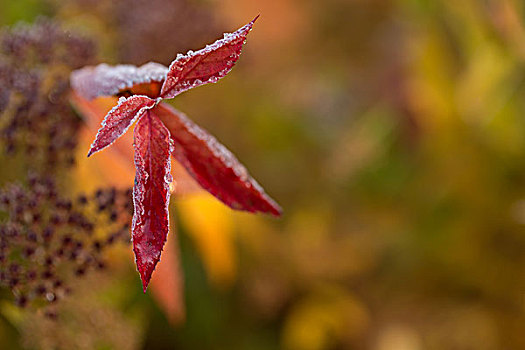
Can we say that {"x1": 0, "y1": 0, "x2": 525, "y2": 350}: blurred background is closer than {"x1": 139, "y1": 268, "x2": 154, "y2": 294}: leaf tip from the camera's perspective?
No

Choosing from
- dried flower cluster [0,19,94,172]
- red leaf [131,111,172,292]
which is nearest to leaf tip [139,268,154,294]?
red leaf [131,111,172,292]

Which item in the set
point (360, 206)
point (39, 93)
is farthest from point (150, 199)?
point (360, 206)

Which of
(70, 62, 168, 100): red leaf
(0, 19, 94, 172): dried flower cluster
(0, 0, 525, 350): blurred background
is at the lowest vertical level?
(0, 0, 525, 350): blurred background

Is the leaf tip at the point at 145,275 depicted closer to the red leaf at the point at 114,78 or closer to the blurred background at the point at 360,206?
the red leaf at the point at 114,78

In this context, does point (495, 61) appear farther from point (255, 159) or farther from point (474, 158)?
point (255, 159)

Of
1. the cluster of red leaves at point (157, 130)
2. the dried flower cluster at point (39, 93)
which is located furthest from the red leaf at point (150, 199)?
the dried flower cluster at point (39, 93)

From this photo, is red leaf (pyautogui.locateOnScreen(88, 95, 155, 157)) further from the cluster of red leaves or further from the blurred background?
the blurred background
